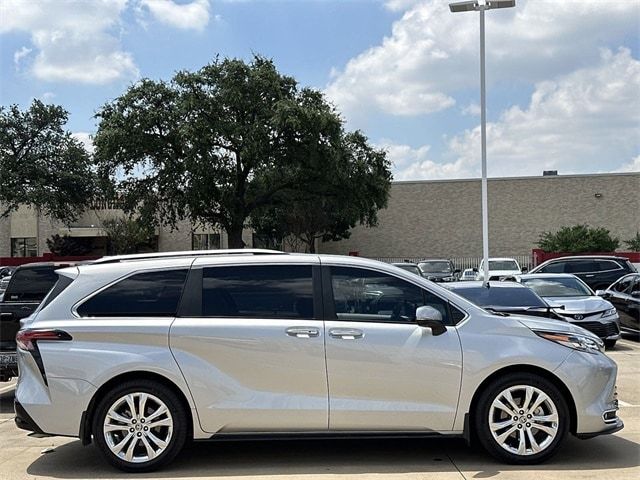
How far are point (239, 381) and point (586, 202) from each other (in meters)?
50.5

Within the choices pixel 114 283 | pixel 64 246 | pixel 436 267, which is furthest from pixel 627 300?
pixel 64 246

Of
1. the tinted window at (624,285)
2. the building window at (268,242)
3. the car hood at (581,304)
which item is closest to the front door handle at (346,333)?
the car hood at (581,304)

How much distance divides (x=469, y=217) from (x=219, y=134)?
25.9 meters

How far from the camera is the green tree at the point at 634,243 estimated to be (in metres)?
48.1

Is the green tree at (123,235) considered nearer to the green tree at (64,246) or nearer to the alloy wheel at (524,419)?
the green tree at (64,246)

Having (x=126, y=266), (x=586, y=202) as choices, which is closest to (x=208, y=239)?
(x=586, y=202)

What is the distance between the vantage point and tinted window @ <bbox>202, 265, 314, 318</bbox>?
5855 mm

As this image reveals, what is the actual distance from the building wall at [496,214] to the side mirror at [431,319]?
47.6 m

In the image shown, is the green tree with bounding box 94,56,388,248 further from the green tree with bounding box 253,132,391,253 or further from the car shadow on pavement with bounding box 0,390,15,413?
the car shadow on pavement with bounding box 0,390,15,413

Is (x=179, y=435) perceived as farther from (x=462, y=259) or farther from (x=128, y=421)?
(x=462, y=259)

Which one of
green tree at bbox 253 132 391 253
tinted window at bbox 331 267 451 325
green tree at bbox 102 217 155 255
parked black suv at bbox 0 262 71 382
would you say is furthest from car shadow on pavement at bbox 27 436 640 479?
green tree at bbox 102 217 155 255

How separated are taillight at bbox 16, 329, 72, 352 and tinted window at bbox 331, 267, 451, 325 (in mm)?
2309

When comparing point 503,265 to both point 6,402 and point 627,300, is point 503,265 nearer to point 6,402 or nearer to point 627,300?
point 627,300

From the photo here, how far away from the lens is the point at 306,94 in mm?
33906
